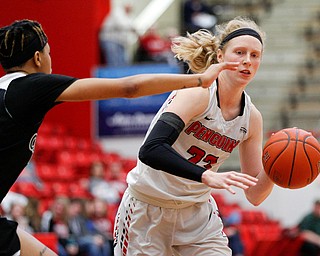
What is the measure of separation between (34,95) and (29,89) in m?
0.04

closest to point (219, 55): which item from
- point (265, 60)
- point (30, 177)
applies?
point (30, 177)

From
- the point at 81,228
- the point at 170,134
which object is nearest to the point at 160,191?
the point at 170,134

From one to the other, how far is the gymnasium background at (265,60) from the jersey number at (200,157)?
9.84 metres

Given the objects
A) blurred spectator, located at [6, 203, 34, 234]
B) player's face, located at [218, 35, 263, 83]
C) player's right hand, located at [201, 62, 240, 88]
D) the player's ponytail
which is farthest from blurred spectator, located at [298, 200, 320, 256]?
player's right hand, located at [201, 62, 240, 88]

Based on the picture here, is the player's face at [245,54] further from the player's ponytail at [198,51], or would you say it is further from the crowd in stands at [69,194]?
the crowd in stands at [69,194]

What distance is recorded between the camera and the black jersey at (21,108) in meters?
4.01

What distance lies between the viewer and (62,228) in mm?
9500

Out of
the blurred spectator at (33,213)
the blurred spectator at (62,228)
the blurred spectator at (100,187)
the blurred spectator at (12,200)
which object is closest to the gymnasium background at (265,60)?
the blurred spectator at (100,187)

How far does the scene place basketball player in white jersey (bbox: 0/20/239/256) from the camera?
400 cm

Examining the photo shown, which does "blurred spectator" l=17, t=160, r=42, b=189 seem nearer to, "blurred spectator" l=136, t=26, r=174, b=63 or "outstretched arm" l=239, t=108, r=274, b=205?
"blurred spectator" l=136, t=26, r=174, b=63

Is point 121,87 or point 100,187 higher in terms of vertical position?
point 121,87

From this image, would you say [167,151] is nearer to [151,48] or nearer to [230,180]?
[230,180]

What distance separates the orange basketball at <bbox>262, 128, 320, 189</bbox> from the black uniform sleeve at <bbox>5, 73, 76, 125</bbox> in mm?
1469

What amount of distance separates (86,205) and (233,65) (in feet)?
21.0
